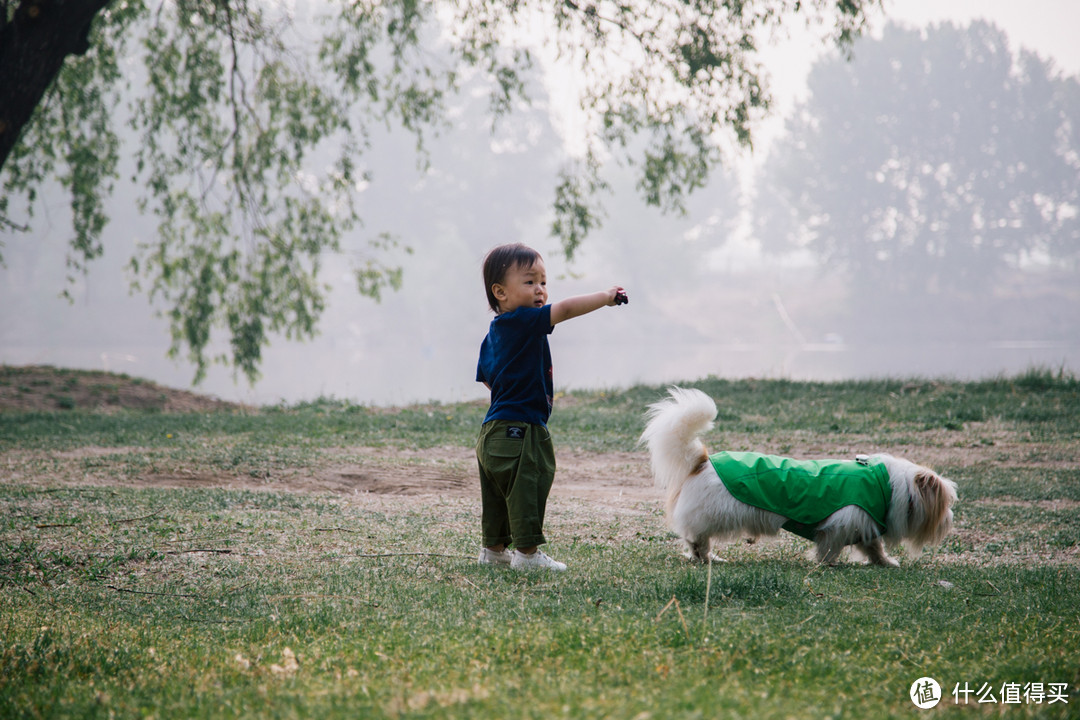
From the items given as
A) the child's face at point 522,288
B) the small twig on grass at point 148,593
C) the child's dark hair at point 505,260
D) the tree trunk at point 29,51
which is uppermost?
the tree trunk at point 29,51

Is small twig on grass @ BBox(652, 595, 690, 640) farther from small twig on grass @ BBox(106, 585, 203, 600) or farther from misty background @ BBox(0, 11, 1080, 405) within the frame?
misty background @ BBox(0, 11, 1080, 405)

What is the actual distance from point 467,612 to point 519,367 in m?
1.41

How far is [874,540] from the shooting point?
17.1 feet

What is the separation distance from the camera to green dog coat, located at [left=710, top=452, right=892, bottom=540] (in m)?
5.04

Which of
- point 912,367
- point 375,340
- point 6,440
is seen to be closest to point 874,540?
point 6,440

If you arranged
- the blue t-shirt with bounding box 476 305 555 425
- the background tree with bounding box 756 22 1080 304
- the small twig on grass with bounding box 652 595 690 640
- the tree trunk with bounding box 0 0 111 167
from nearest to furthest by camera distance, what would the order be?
1. the small twig on grass with bounding box 652 595 690 640
2. the blue t-shirt with bounding box 476 305 555 425
3. the tree trunk with bounding box 0 0 111 167
4. the background tree with bounding box 756 22 1080 304

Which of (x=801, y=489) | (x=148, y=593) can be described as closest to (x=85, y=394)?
(x=148, y=593)

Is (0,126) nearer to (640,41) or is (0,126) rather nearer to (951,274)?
(640,41)

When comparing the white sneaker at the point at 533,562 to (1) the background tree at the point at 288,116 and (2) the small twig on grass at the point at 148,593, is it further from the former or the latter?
(1) the background tree at the point at 288,116

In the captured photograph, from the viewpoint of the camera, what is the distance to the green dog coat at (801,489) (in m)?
5.04

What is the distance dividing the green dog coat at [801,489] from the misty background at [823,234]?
50.8 metres

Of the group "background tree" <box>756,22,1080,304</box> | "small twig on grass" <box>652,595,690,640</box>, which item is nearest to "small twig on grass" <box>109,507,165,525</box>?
"small twig on grass" <box>652,595,690,640</box>

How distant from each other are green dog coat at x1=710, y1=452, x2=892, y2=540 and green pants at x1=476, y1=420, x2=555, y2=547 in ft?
3.60

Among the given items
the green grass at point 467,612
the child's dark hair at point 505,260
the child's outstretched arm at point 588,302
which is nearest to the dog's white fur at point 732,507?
the green grass at point 467,612
